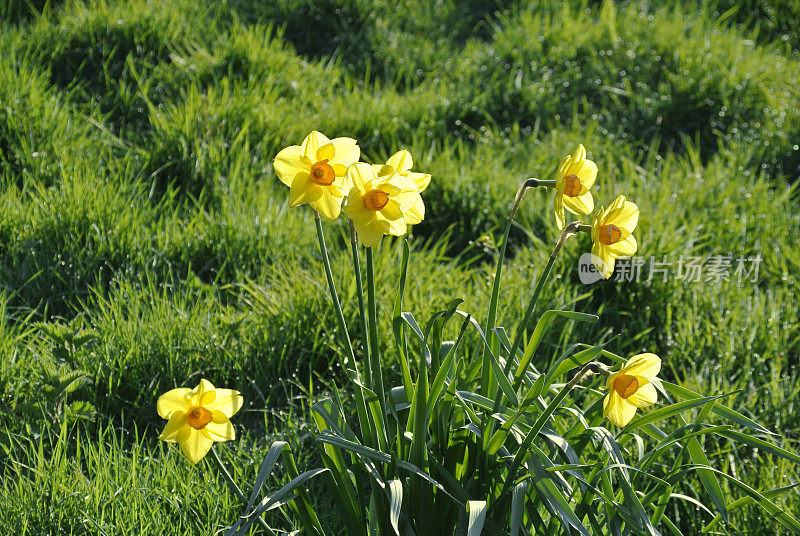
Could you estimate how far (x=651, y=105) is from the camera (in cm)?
378

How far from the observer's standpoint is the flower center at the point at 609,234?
1410mm

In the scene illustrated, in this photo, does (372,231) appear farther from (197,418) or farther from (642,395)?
(642,395)

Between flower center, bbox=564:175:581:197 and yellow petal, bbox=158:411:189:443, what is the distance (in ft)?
2.65

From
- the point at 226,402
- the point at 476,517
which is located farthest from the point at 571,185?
the point at 226,402

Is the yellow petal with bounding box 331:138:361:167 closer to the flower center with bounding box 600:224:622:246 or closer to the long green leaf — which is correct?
the flower center with bounding box 600:224:622:246

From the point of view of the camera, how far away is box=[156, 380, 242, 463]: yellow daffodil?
4.59 feet

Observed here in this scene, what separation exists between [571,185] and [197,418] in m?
0.80

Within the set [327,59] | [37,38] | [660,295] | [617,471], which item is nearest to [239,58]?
[327,59]

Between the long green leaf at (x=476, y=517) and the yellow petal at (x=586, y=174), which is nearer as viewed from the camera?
the long green leaf at (x=476, y=517)

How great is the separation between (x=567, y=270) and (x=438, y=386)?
1396 millimetres

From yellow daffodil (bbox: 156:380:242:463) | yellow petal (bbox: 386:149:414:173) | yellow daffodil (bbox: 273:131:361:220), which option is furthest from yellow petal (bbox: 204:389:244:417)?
yellow petal (bbox: 386:149:414:173)

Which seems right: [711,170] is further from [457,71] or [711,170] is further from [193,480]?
[193,480]

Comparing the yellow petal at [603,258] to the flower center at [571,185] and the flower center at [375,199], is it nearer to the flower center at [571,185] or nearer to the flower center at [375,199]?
the flower center at [571,185]

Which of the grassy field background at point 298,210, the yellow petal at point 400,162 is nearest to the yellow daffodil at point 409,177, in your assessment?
the yellow petal at point 400,162
